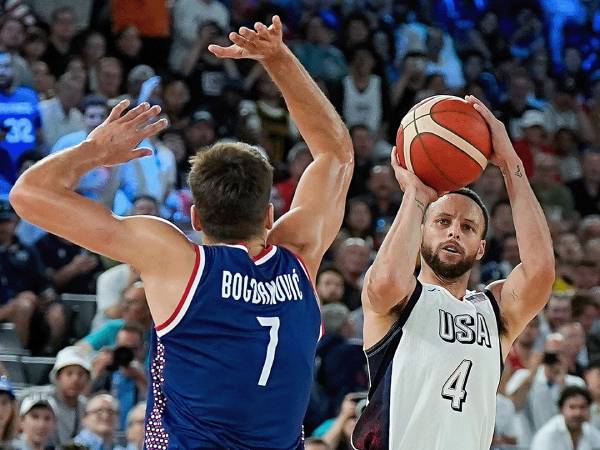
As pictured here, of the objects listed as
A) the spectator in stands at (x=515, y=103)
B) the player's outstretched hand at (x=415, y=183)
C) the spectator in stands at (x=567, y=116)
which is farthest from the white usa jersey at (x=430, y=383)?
the spectator in stands at (x=567, y=116)

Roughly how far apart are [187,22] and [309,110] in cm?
966

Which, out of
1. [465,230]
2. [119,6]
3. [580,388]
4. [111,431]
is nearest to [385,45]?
[119,6]

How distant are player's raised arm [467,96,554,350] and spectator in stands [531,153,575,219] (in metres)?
9.17

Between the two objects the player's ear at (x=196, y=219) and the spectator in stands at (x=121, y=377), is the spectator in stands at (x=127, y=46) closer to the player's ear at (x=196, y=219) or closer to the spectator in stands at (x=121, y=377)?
the spectator in stands at (x=121, y=377)

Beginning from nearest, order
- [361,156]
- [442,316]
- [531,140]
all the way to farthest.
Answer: [442,316], [361,156], [531,140]

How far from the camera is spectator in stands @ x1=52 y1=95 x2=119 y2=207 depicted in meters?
11.0

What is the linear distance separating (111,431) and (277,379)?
4.55 metres

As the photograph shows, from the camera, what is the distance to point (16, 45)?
12.1 meters

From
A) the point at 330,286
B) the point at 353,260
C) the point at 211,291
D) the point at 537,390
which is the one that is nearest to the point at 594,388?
the point at 537,390

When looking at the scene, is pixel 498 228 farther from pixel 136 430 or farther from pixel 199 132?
pixel 136 430

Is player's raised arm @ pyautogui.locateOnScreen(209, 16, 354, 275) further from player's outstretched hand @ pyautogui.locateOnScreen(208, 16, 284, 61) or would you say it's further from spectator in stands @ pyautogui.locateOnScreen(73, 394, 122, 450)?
spectator in stands @ pyautogui.locateOnScreen(73, 394, 122, 450)

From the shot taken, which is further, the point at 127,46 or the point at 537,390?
the point at 127,46

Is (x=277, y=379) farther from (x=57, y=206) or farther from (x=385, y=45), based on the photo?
(x=385, y=45)

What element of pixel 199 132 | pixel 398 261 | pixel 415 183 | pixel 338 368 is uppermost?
pixel 415 183
